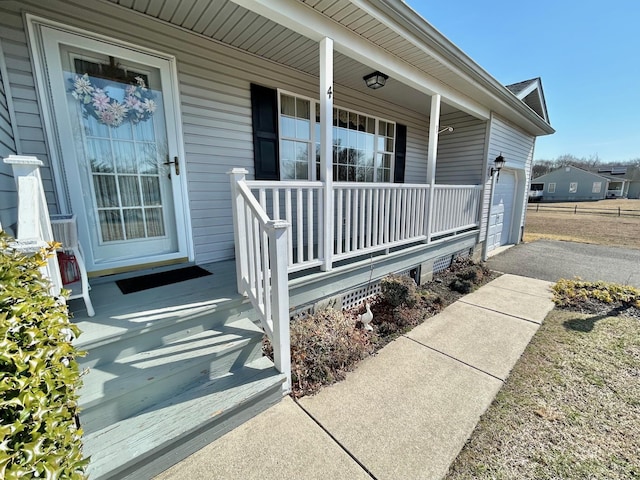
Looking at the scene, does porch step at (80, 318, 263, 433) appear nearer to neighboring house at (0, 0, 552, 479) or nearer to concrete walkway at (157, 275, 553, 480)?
neighboring house at (0, 0, 552, 479)

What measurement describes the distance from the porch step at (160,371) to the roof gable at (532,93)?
775 centimetres

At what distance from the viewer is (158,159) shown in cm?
290

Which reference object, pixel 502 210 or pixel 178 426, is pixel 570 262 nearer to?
pixel 502 210

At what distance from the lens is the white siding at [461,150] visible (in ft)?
18.5

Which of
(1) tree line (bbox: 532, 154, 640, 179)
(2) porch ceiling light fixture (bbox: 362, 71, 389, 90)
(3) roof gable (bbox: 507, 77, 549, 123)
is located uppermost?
(1) tree line (bbox: 532, 154, 640, 179)

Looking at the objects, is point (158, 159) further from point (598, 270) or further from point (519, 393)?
point (598, 270)

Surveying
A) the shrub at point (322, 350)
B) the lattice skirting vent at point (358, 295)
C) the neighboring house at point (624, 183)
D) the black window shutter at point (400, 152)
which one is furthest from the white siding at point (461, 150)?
the neighboring house at point (624, 183)

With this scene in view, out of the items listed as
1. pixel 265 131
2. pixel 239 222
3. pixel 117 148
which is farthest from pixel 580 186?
pixel 117 148

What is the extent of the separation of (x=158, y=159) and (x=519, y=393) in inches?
155

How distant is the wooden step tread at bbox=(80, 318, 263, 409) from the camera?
5.00 ft

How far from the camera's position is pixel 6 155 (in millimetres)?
2014

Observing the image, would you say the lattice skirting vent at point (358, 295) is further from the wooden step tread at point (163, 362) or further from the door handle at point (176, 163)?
the door handle at point (176, 163)

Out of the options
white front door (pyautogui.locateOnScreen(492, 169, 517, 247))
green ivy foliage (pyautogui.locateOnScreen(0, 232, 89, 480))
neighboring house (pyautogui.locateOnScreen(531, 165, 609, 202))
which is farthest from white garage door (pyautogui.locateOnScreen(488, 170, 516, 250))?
neighboring house (pyautogui.locateOnScreen(531, 165, 609, 202))

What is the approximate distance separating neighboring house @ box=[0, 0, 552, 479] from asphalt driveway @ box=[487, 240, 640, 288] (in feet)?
8.28
